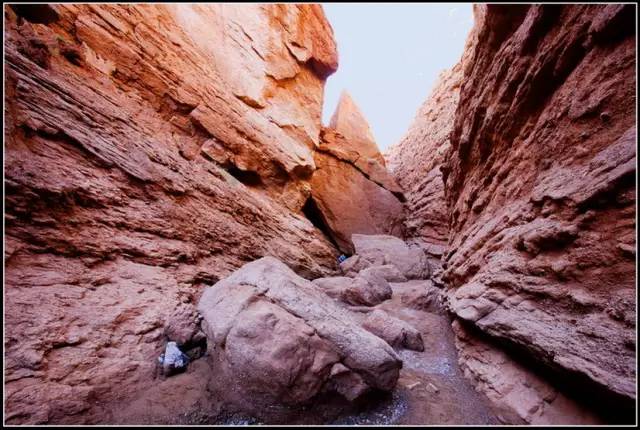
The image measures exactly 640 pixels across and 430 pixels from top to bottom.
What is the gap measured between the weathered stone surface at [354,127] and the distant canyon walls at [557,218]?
38.4 ft

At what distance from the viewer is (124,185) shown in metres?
4.89

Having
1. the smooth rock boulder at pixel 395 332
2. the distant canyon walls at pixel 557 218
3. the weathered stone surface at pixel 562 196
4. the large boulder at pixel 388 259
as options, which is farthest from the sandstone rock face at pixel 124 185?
the weathered stone surface at pixel 562 196

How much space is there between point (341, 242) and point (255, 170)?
18.4ft

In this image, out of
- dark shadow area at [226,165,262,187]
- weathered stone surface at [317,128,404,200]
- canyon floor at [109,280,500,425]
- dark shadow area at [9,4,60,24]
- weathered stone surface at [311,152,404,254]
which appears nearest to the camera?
canyon floor at [109,280,500,425]

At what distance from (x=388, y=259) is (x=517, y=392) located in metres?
7.57

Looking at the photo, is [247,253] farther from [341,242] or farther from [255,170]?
[341,242]

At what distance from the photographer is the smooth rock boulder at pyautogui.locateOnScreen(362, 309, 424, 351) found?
14.6 feet

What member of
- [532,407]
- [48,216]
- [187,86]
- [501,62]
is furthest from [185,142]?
[532,407]

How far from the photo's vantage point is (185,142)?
23.6ft

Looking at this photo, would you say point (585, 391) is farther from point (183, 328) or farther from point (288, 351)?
point (183, 328)

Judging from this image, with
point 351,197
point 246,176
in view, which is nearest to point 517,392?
point 246,176

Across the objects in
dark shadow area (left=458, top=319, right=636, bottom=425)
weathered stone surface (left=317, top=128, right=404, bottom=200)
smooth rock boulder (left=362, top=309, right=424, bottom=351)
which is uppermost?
weathered stone surface (left=317, top=128, right=404, bottom=200)

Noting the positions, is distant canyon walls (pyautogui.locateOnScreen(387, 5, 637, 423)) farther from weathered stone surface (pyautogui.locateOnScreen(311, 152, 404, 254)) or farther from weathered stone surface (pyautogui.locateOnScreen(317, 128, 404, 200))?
weathered stone surface (pyautogui.locateOnScreen(317, 128, 404, 200))

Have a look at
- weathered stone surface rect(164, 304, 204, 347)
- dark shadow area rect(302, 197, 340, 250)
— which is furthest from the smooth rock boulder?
dark shadow area rect(302, 197, 340, 250)
